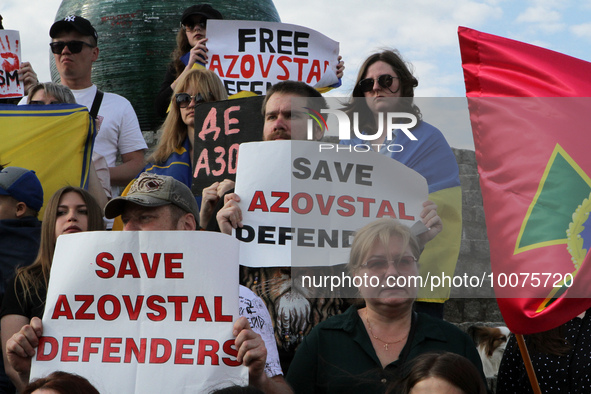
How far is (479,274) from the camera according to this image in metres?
9.96

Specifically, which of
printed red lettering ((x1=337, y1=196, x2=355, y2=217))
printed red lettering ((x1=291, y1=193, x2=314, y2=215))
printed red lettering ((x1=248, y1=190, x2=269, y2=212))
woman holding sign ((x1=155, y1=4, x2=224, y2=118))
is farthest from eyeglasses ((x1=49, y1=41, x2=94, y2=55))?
printed red lettering ((x1=337, y1=196, x2=355, y2=217))

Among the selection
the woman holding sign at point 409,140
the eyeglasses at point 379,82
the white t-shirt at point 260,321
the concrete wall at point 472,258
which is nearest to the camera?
the white t-shirt at point 260,321

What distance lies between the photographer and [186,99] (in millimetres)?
5996

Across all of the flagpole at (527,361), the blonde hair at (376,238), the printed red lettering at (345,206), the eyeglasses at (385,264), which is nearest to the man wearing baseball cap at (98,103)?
the printed red lettering at (345,206)

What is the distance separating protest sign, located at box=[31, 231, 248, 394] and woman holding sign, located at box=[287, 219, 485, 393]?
68cm

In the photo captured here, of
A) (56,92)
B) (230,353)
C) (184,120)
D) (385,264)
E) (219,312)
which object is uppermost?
(56,92)

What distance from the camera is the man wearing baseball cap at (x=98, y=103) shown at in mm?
6859

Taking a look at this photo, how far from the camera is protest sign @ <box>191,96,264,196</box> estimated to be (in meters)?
5.36

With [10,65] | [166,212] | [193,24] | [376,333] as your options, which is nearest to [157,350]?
[166,212]

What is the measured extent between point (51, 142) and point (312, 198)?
212 cm

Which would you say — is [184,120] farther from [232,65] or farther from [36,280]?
[36,280]

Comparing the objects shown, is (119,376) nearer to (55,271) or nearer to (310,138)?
(55,271)

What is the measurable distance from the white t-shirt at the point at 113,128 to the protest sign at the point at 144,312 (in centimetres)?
324

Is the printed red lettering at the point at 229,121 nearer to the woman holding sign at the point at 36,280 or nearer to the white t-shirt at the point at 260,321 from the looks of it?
the woman holding sign at the point at 36,280
